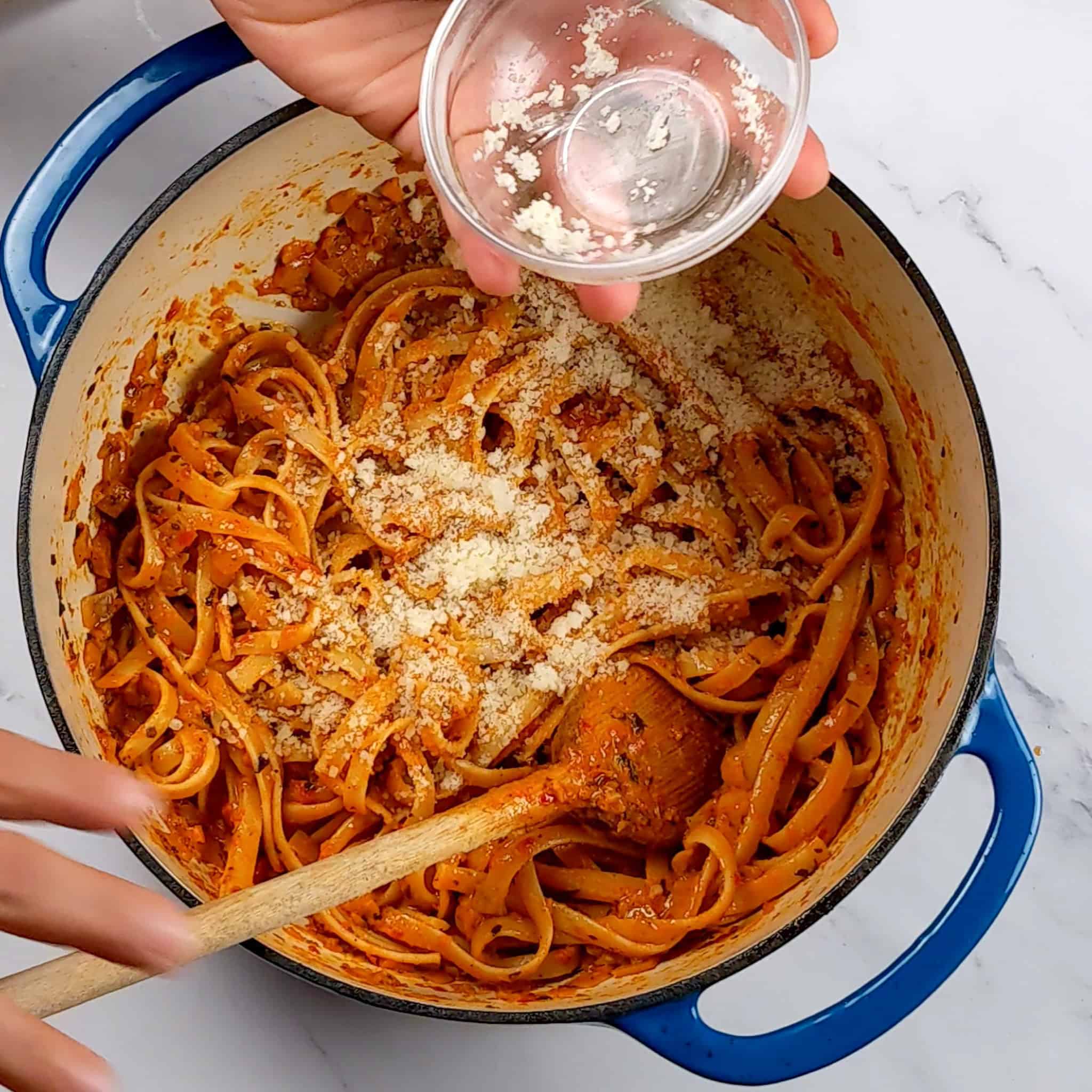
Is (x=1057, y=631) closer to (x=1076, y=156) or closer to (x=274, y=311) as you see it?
(x=1076, y=156)

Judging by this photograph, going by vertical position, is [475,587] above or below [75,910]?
below

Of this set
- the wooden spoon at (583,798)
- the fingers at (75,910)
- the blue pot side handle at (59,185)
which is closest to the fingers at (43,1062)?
the fingers at (75,910)

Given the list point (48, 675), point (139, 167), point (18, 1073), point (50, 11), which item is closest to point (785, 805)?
point (48, 675)

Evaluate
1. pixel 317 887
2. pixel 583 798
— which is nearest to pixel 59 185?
pixel 317 887

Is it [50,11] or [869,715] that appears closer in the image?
[869,715]

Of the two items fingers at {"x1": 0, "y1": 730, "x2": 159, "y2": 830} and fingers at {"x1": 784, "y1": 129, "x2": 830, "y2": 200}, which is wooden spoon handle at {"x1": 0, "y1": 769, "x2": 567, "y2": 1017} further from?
fingers at {"x1": 784, "y1": 129, "x2": 830, "y2": 200}

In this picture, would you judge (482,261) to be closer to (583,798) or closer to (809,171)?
(809,171)

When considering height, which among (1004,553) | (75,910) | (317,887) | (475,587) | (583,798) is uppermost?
(75,910)

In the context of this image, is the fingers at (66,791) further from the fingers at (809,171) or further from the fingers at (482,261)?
the fingers at (809,171)
